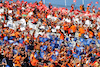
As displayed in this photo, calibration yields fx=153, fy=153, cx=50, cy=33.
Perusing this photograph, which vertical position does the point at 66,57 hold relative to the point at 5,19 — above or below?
below

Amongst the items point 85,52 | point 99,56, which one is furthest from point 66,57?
point 99,56

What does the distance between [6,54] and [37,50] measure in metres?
0.51

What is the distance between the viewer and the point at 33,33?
9.87ft

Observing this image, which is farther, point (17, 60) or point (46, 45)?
point (46, 45)

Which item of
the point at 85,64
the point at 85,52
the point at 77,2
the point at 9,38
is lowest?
the point at 85,64

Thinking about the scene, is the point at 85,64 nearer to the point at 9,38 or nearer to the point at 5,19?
the point at 9,38

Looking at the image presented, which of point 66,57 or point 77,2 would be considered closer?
point 66,57

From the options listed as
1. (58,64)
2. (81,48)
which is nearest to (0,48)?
(58,64)

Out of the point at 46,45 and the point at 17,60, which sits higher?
the point at 46,45

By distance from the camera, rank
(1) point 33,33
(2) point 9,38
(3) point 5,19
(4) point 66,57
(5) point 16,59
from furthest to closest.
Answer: (3) point 5,19, (1) point 33,33, (2) point 9,38, (4) point 66,57, (5) point 16,59

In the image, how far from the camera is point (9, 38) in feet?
9.09

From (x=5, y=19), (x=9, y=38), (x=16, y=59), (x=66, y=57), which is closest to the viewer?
(x=16, y=59)

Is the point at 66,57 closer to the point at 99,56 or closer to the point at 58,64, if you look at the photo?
the point at 58,64

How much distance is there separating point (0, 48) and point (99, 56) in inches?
69.3
